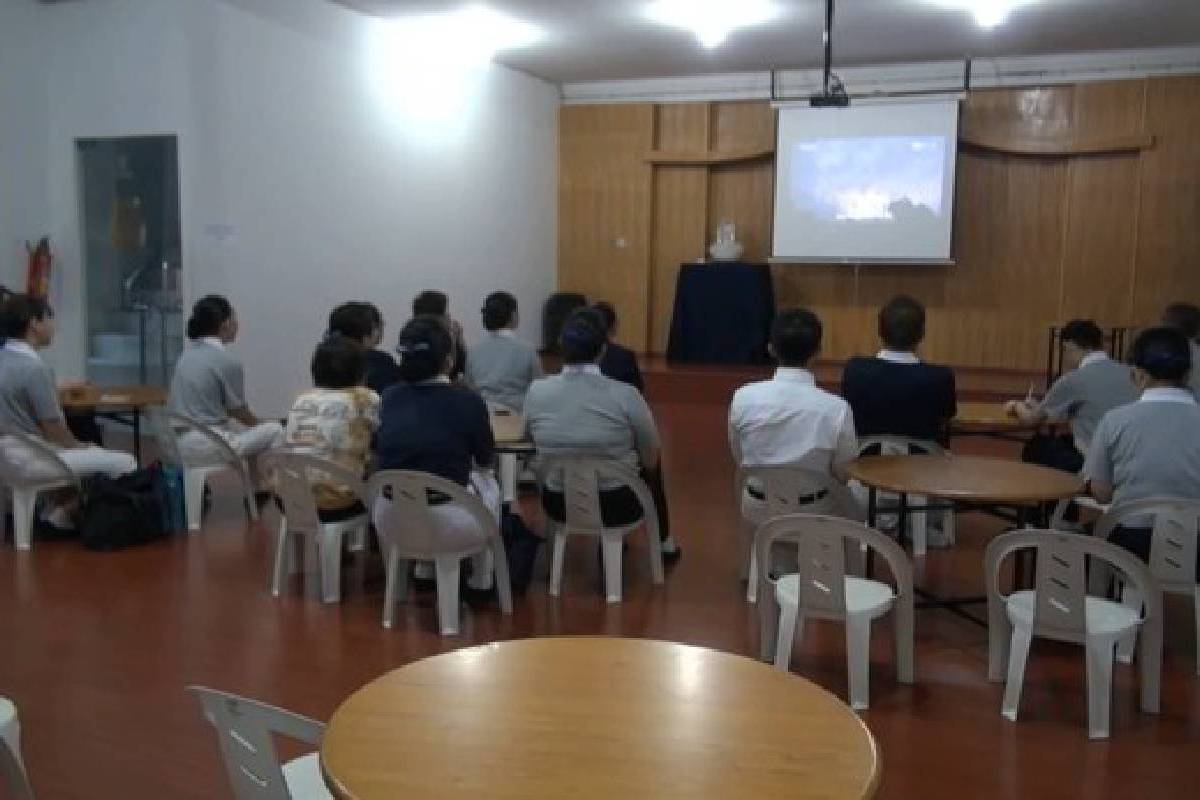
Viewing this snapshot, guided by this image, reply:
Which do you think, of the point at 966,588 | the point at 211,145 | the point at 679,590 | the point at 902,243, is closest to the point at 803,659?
the point at 679,590

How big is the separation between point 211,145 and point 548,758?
262 inches

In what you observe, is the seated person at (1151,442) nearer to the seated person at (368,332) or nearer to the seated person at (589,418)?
the seated person at (589,418)

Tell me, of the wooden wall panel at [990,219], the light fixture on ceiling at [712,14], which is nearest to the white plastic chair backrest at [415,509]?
the light fixture on ceiling at [712,14]

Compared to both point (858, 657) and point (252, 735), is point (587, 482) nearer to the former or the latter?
point (858, 657)

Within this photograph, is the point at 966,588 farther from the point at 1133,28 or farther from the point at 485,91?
the point at 485,91

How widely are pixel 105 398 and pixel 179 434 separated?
0.47 m

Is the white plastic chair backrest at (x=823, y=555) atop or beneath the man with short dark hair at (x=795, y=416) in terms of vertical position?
beneath

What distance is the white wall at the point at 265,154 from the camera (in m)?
7.25

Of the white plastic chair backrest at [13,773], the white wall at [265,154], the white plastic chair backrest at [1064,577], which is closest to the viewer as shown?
the white plastic chair backrest at [13,773]

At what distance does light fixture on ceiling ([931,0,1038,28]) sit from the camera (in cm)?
794

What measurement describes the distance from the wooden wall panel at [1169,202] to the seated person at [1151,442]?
22.4ft

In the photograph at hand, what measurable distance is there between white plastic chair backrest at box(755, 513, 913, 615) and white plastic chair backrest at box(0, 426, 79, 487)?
3298mm

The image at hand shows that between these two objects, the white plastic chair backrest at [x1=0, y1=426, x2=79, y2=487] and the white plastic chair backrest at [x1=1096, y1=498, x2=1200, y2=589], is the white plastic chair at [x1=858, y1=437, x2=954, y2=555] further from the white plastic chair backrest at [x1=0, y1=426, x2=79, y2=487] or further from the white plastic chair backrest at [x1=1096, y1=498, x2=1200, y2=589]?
the white plastic chair backrest at [x1=0, y1=426, x2=79, y2=487]

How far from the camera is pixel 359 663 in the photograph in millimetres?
3572
